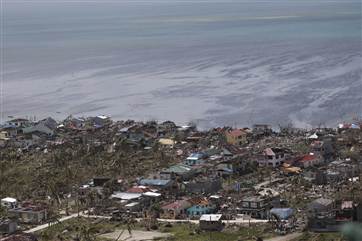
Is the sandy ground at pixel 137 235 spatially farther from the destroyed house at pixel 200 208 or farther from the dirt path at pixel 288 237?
the dirt path at pixel 288 237

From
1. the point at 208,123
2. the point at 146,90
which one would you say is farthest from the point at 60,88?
the point at 208,123

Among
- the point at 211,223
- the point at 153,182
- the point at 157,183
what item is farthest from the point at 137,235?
the point at 153,182

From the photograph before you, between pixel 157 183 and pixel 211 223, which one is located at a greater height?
pixel 157 183

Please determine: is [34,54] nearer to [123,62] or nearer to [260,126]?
[123,62]

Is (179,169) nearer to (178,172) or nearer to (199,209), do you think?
(178,172)

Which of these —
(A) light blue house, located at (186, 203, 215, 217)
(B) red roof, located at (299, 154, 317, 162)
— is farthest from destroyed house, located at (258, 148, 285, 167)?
(A) light blue house, located at (186, 203, 215, 217)

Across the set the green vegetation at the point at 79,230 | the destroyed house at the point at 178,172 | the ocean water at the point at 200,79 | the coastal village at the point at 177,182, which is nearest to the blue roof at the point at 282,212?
the coastal village at the point at 177,182
